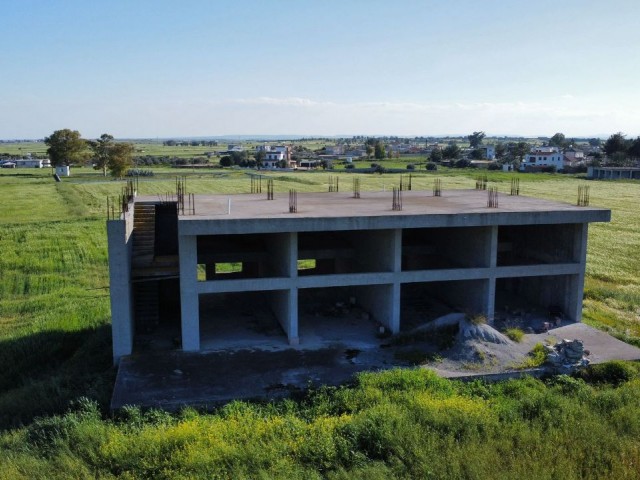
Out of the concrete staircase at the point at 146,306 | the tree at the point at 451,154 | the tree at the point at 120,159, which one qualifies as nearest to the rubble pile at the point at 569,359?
the concrete staircase at the point at 146,306

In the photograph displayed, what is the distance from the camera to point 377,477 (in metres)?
14.0

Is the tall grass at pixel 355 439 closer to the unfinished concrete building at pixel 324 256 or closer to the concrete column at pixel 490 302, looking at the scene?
the unfinished concrete building at pixel 324 256

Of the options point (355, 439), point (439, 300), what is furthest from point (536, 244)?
point (355, 439)

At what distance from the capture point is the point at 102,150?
320 ft

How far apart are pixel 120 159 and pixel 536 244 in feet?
235

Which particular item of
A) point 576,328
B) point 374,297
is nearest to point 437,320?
point 374,297

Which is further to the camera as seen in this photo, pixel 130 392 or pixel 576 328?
pixel 576 328

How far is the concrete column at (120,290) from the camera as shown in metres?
19.4

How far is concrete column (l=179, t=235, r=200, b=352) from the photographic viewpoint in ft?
65.2

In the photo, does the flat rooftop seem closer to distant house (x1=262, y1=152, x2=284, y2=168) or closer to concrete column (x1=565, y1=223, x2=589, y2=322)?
concrete column (x1=565, y1=223, x2=589, y2=322)

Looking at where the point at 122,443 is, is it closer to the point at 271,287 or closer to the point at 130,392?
the point at 130,392

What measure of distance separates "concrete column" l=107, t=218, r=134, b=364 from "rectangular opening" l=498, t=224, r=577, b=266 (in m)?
14.8

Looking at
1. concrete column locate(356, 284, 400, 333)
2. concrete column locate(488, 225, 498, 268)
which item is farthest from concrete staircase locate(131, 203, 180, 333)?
concrete column locate(488, 225, 498, 268)

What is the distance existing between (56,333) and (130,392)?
8.26 meters
